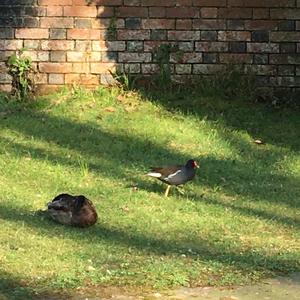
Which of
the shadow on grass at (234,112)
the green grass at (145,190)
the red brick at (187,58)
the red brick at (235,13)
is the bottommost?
the green grass at (145,190)

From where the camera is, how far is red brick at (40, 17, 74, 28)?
11.9 meters

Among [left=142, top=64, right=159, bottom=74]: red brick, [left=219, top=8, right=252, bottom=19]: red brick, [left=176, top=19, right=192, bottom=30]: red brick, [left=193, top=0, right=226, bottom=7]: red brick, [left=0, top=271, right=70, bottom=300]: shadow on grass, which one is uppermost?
[left=193, top=0, right=226, bottom=7]: red brick

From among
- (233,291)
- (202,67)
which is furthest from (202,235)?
(202,67)

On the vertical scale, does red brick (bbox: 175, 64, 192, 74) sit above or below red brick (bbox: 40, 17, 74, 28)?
below

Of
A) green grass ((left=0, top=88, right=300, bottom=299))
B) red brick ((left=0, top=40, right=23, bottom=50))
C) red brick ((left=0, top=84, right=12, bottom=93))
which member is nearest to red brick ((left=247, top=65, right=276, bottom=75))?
green grass ((left=0, top=88, right=300, bottom=299))

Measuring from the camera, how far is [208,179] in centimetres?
884

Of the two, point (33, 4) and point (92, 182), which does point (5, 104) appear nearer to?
point (33, 4)

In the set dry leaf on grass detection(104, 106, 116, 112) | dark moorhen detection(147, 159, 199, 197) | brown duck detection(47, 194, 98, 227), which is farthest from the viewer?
dry leaf on grass detection(104, 106, 116, 112)

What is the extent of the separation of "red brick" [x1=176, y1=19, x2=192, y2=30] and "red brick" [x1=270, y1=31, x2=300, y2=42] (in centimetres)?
121

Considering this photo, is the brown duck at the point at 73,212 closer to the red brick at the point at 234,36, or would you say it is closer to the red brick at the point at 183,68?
the red brick at the point at 183,68

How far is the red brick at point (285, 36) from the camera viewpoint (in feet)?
39.2

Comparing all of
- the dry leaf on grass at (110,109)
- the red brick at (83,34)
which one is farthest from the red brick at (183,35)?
the dry leaf on grass at (110,109)

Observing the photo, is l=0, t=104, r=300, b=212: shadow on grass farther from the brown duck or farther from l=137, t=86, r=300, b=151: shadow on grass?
the brown duck

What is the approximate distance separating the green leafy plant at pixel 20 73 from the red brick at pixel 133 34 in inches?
54.3
